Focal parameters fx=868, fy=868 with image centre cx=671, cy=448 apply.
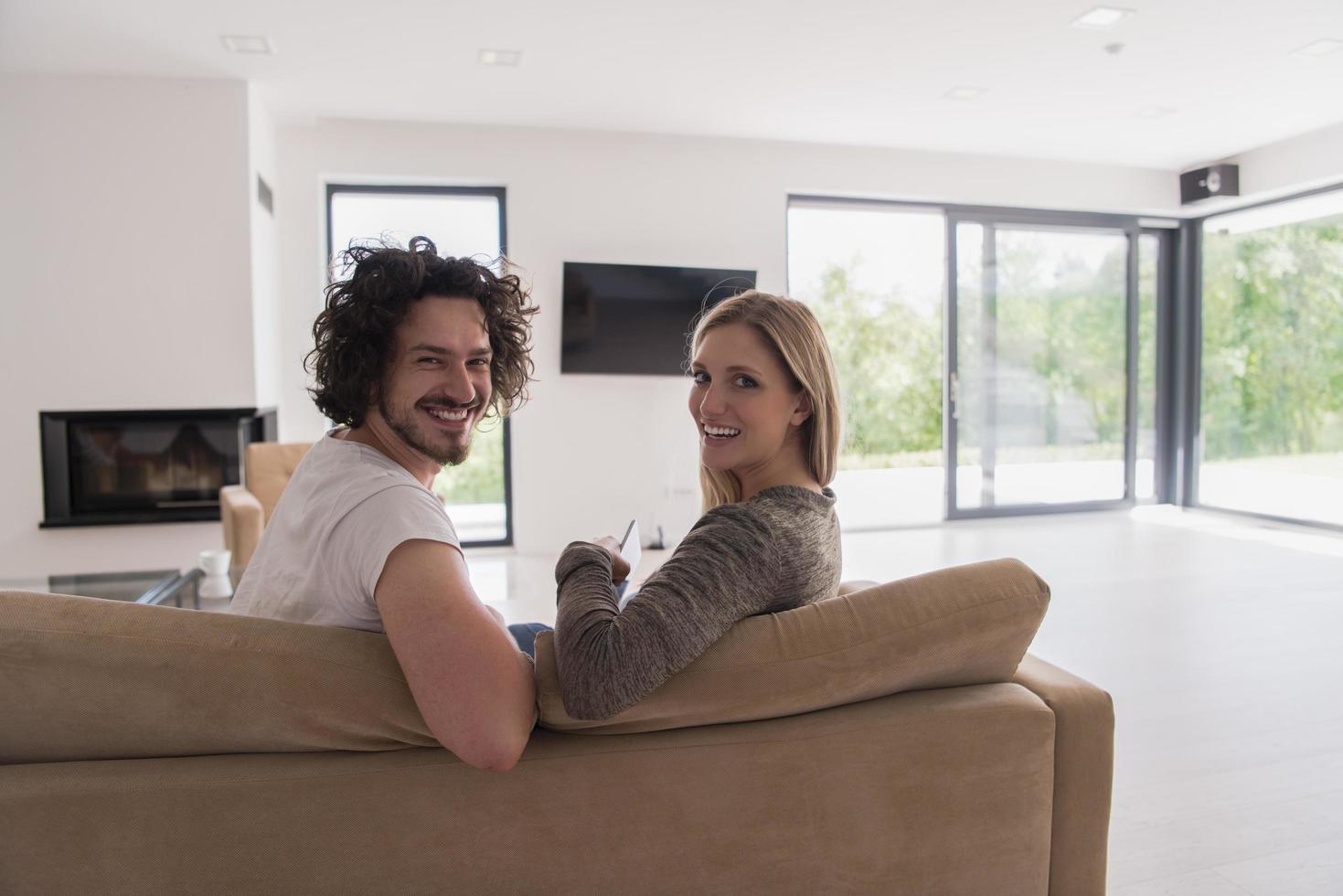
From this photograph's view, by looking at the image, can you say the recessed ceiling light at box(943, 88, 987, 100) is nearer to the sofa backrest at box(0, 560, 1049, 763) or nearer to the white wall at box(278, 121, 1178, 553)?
the white wall at box(278, 121, 1178, 553)

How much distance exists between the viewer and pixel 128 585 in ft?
10.2

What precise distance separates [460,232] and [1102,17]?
12.9 feet

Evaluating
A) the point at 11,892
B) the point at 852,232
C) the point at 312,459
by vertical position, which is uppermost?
the point at 852,232

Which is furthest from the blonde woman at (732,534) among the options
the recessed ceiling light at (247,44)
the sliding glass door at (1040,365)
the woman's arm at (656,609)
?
the sliding glass door at (1040,365)

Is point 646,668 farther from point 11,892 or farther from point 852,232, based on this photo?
point 852,232

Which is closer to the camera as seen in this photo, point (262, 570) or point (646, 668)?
point (646, 668)

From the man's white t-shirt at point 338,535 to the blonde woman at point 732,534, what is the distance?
0.22 meters

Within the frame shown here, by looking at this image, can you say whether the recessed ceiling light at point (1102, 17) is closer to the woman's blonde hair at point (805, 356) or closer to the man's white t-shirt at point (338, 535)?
the woman's blonde hair at point (805, 356)

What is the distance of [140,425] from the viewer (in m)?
4.81

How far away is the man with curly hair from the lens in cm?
101

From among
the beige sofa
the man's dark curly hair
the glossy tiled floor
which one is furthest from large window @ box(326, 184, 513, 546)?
the beige sofa

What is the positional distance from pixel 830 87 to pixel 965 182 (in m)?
2.02

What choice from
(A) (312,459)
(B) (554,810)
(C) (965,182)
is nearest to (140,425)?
(A) (312,459)

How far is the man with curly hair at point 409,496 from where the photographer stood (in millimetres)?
1006
